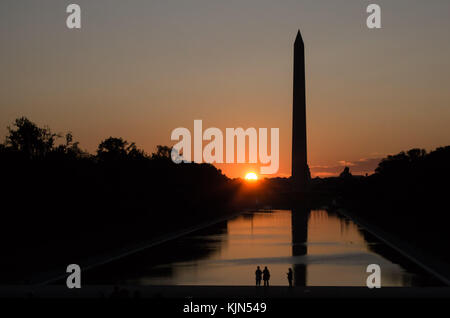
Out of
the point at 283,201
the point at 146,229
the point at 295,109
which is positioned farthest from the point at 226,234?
the point at 283,201

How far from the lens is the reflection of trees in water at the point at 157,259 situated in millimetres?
29062

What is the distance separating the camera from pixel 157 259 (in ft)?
120

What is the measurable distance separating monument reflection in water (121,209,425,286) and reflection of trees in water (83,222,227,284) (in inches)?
1.7

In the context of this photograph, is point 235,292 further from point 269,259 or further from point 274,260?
point 269,259

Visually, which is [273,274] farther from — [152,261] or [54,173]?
[54,173]

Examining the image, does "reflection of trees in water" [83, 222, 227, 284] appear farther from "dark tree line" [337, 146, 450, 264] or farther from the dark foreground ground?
"dark tree line" [337, 146, 450, 264]

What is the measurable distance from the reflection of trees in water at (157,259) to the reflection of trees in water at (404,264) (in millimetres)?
9407

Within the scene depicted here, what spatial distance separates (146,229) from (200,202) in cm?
3626

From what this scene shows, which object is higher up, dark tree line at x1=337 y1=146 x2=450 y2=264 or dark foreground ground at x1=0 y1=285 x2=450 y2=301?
dark tree line at x1=337 y1=146 x2=450 y2=264

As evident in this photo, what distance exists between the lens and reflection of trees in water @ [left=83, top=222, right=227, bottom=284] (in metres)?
29.1

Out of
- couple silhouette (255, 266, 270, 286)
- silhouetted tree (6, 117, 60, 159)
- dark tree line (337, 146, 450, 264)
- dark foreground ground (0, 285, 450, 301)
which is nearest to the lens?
dark foreground ground (0, 285, 450, 301)

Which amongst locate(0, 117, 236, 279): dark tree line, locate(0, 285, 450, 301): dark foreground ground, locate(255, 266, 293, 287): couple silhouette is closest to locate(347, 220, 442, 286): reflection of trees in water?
locate(0, 285, 450, 301): dark foreground ground

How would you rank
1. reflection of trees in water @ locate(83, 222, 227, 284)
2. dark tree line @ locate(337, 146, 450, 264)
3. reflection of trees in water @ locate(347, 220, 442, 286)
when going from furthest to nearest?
dark tree line @ locate(337, 146, 450, 264) < reflection of trees in water @ locate(83, 222, 227, 284) < reflection of trees in water @ locate(347, 220, 442, 286)

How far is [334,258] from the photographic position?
3750cm
